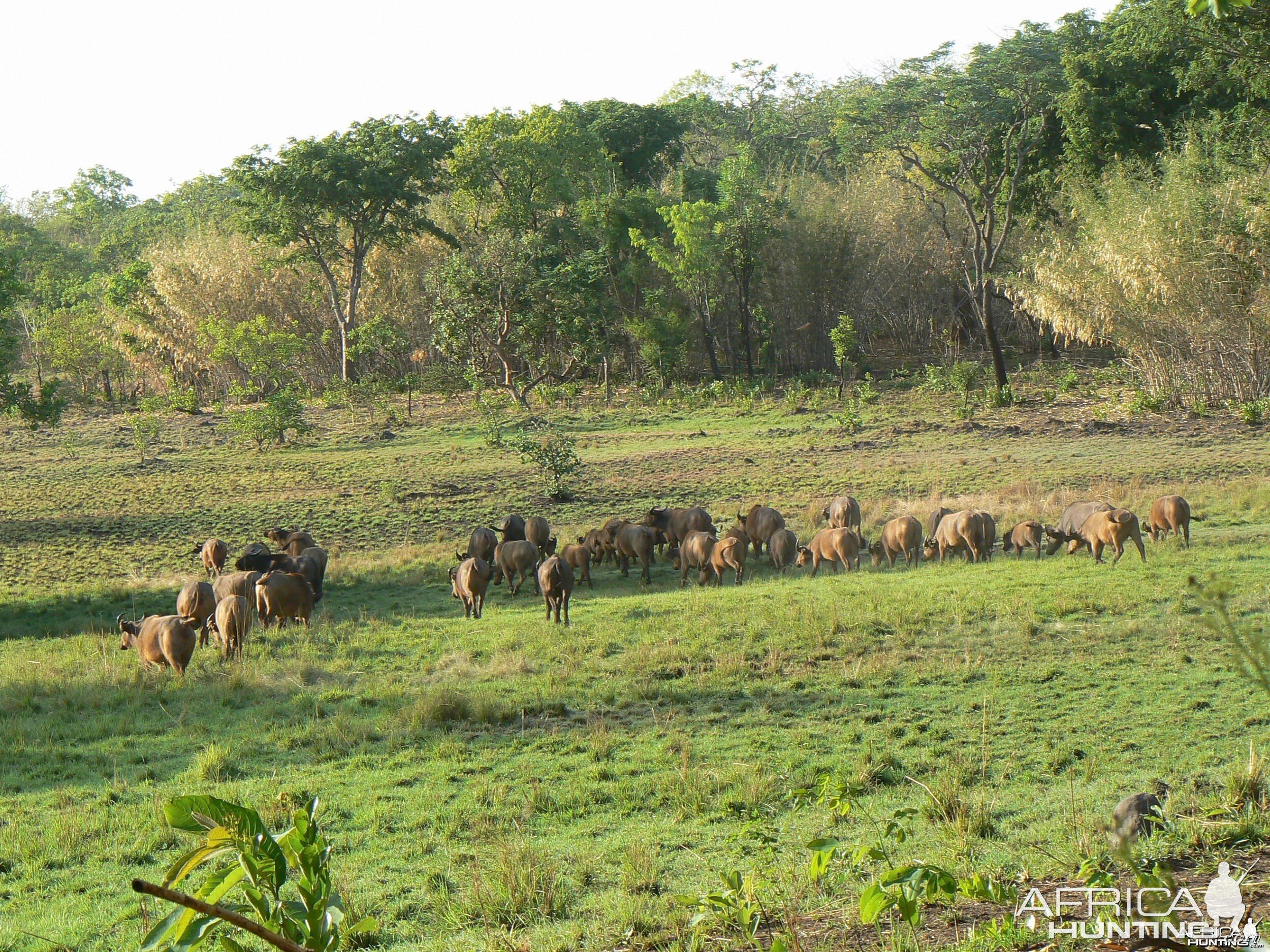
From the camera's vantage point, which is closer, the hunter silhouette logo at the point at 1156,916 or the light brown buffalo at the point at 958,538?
the hunter silhouette logo at the point at 1156,916

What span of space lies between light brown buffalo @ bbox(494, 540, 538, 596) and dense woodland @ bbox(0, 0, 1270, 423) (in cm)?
1065

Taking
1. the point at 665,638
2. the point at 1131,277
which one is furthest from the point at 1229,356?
the point at 665,638

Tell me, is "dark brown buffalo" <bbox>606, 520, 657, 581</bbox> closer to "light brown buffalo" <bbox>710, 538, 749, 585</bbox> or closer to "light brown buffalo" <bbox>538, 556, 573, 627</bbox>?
"light brown buffalo" <bbox>710, 538, 749, 585</bbox>

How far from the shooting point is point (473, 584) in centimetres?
1377

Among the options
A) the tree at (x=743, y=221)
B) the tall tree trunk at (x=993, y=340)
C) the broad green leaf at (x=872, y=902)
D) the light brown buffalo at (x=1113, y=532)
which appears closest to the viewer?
the broad green leaf at (x=872, y=902)

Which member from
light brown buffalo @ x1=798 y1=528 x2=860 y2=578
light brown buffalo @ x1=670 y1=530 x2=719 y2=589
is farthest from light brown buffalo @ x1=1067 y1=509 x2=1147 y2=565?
light brown buffalo @ x1=670 y1=530 x2=719 y2=589

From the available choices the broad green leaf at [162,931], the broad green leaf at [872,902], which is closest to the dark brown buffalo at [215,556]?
the broad green leaf at [872,902]

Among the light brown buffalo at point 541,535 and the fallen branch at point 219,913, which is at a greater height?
the fallen branch at point 219,913

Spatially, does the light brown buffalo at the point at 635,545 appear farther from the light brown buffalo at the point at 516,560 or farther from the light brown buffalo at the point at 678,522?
the light brown buffalo at the point at 516,560

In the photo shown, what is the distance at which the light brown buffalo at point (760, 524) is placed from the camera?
53.8 feet

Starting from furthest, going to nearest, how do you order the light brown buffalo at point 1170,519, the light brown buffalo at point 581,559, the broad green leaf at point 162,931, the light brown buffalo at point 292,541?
1. the light brown buffalo at point 292,541
2. the light brown buffalo at point 581,559
3. the light brown buffalo at point 1170,519
4. the broad green leaf at point 162,931

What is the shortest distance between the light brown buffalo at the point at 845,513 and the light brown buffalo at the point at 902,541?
1229mm

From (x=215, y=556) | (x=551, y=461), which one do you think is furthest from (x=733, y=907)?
(x=551, y=461)

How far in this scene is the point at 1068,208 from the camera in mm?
34375
